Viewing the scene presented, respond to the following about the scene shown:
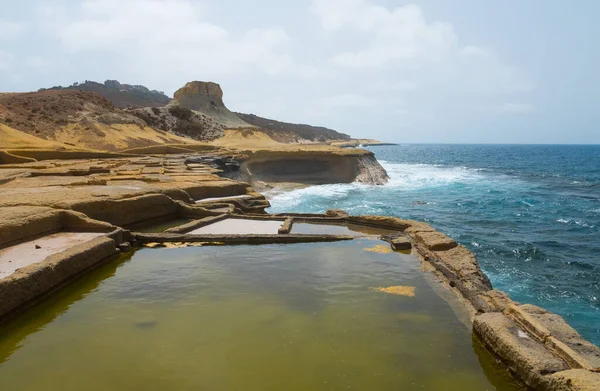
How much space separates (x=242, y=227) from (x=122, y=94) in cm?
12710

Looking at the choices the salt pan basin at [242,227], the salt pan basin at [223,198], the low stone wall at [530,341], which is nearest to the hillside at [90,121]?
the salt pan basin at [223,198]

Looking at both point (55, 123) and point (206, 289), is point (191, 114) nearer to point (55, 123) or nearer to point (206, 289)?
point (55, 123)

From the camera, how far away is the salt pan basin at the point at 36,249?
8.20 m

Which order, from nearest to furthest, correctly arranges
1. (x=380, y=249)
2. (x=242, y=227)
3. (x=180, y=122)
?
1. (x=380, y=249)
2. (x=242, y=227)
3. (x=180, y=122)

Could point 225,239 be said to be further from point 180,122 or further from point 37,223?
point 180,122

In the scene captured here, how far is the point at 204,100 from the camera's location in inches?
3455

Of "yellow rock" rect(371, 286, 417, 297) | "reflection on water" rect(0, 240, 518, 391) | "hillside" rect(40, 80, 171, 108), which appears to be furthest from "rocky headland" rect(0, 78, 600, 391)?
"hillside" rect(40, 80, 171, 108)

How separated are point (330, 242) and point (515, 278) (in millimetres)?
6729

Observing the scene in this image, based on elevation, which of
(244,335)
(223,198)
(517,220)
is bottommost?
(517,220)

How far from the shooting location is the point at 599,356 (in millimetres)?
5270

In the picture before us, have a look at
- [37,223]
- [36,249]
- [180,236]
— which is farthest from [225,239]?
[37,223]

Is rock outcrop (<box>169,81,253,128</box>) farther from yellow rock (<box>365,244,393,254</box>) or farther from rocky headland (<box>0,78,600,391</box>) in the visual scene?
yellow rock (<box>365,244,393,254</box>)

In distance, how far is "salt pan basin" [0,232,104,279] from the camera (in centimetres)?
820

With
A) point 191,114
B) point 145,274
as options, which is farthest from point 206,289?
point 191,114
